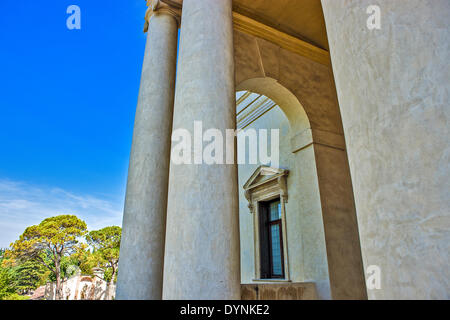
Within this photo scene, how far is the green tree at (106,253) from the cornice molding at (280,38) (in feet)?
131

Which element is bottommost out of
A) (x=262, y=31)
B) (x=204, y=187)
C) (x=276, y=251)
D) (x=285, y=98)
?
(x=276, y=251)

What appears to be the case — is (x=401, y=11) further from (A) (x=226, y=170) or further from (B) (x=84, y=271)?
(B) (x=84, y=271)

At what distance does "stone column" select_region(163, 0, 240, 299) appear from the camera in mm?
4137

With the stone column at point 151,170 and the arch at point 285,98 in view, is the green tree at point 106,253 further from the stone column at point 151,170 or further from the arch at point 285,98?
the stone column at point 151,170

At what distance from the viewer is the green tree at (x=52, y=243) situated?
31.6 meters

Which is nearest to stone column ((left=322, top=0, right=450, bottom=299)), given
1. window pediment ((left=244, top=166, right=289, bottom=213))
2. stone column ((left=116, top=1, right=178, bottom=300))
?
stone column ((left=116, top=1, right=178, bottom=300))

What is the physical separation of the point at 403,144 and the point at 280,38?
480 inches

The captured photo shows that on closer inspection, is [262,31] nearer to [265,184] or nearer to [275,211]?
[265,184]

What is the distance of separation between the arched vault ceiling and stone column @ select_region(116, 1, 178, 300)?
373 cm

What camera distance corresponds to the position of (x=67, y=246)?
34906 mm

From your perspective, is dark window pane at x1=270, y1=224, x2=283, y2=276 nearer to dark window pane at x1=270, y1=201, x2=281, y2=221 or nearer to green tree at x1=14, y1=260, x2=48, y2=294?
dark window pane at x1=270, y1=201, x2=281, y2=221

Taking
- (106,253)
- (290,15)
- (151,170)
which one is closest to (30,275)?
(106,253)

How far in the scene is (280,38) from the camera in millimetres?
12812
